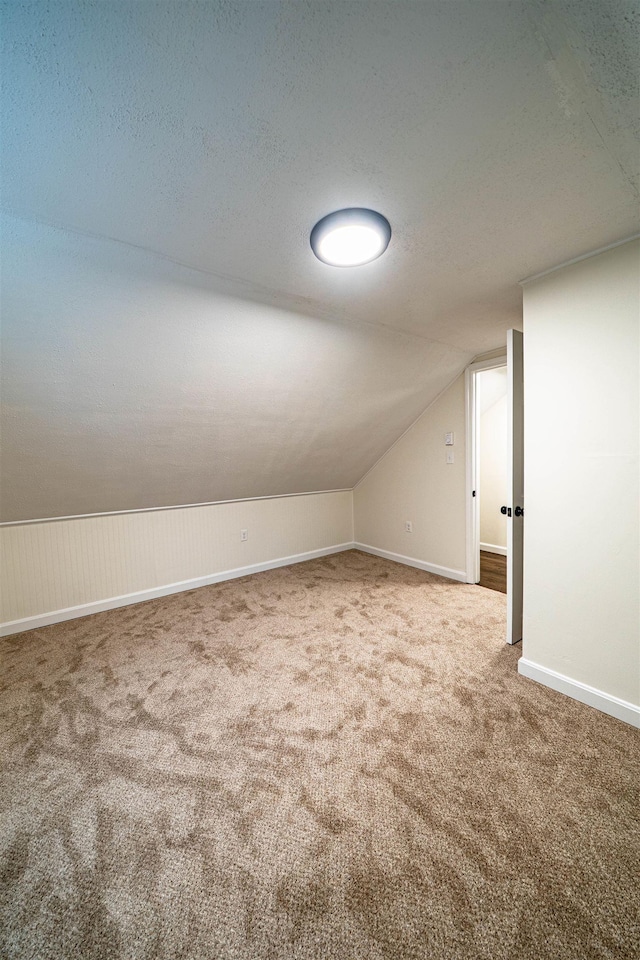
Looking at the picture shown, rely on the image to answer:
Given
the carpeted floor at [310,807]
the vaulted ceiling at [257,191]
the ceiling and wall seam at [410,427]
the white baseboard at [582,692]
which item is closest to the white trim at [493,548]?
the ceiling and wall seam at [410,427]

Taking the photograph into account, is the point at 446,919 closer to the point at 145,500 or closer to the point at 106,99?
the point at 106,99

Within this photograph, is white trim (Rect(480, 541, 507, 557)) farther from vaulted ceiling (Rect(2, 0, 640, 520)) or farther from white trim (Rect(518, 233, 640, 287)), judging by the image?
white trim (Rect(518, 233, 640, 287))

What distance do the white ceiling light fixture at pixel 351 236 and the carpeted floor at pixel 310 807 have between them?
209 cm

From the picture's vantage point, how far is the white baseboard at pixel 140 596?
2625mm

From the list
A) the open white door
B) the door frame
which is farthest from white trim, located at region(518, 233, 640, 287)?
the door frame

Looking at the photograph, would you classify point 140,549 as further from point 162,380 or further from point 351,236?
point 351,236

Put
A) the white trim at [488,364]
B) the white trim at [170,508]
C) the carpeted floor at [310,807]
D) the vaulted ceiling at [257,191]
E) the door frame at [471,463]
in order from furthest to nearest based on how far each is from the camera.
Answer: the door frame at [471,463] < the white trim at [488,364] < the white trim at [170,508] < the carpeted floor at [310,807] < the vaulted ceiling at [257,191]

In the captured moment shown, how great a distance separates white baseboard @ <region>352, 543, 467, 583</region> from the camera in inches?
136

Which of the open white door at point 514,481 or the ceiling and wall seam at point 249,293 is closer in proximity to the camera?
the ceiling and wall seam at point 249,293

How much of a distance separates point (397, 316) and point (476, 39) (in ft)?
4.84

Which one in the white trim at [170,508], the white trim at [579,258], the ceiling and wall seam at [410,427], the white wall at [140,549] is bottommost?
the white wall at [140,549]

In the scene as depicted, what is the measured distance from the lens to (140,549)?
312cm

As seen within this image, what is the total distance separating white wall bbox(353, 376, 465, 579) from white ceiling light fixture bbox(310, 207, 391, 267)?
210cm

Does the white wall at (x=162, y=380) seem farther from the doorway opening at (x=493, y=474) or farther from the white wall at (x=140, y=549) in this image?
the doorway opening at (x=493, y=474)
